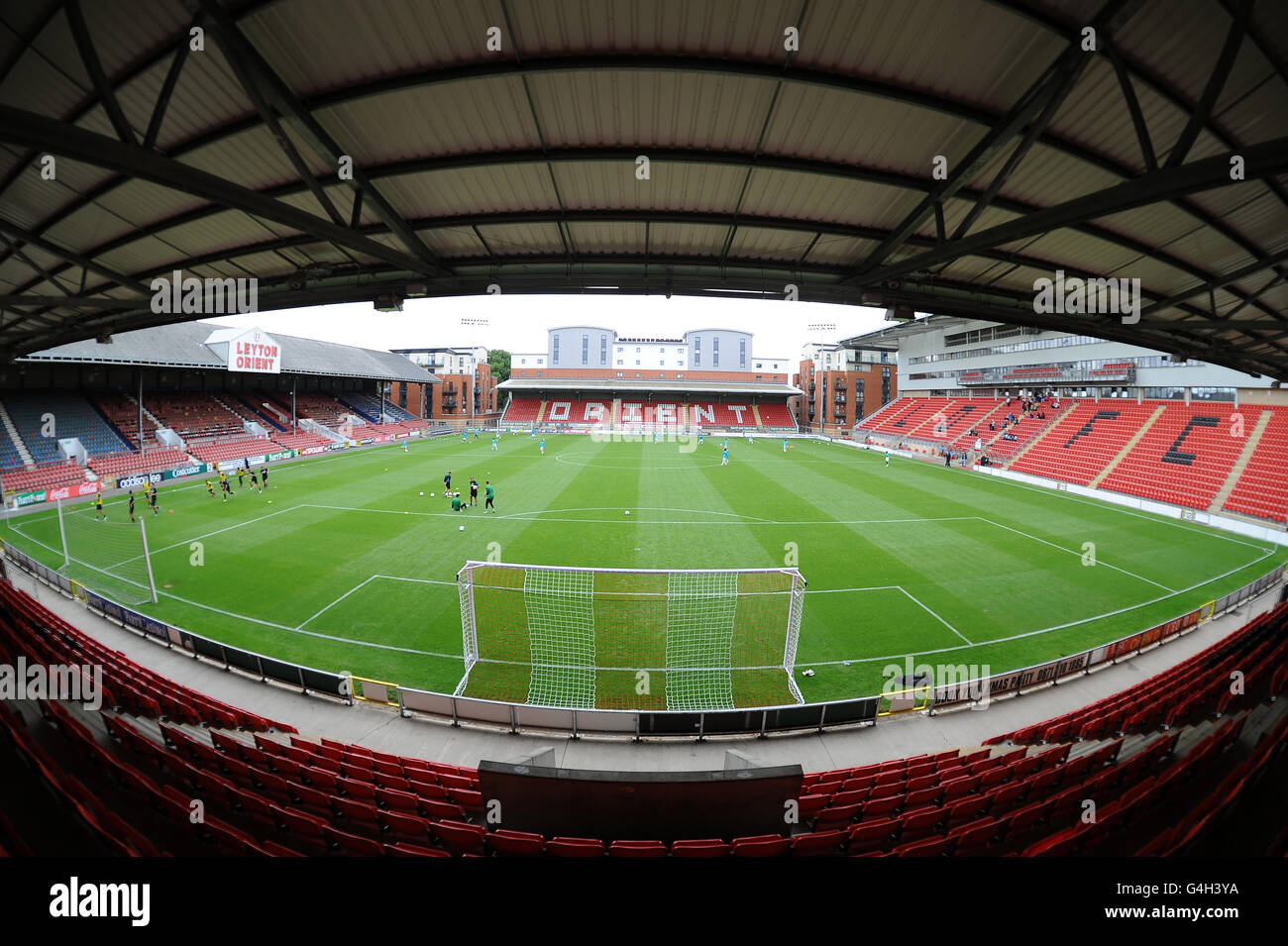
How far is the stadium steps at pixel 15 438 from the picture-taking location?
2494 centimetres

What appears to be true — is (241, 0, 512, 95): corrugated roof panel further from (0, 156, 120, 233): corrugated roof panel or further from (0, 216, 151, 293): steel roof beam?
(0, 216, 151, 293): steel roof beam

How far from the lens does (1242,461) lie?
25.4 metres

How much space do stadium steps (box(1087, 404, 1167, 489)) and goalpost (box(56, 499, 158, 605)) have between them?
145 ft

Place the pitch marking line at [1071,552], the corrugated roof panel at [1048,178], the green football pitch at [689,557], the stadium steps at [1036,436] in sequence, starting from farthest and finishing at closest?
the stadium steps at [1036,436] < the pitch marking line at [1071,552] < the green football pitch at [689,557] < the corrugated roof panel at [1048,178]

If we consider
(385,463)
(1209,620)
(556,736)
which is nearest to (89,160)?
(556,736)

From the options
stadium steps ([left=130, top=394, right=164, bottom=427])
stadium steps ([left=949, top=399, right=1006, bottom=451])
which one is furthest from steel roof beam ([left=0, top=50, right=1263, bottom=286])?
stadium steps ([left=949, top=399, right=1006, bottom=451])

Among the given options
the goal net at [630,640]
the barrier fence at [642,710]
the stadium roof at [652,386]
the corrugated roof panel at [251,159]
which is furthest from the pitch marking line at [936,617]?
the stadium roof at [652,386]

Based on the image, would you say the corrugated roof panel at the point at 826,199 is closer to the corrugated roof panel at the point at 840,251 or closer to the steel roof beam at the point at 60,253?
the corrugated roof panel at the point at 840,251

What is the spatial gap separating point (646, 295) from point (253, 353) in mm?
37221

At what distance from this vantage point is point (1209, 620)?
468 inches

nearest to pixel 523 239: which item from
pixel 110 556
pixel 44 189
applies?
pixel 44 189

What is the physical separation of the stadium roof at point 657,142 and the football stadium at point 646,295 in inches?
1.9

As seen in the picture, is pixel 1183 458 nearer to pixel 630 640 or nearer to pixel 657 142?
pixel 630 640
